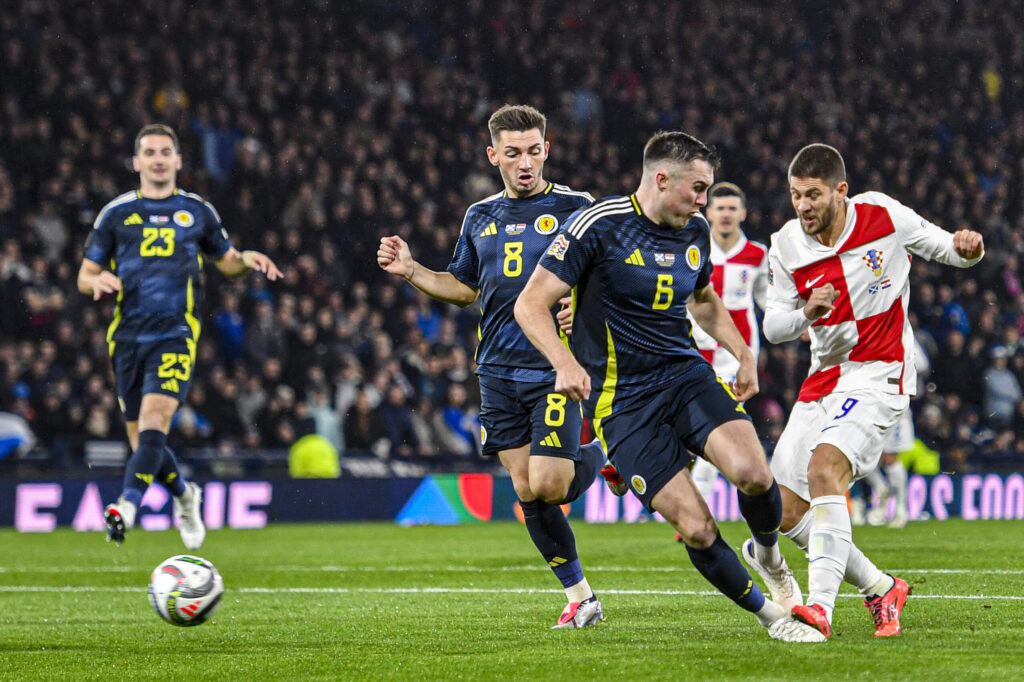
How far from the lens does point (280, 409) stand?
16859 mm

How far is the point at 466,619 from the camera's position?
7.27 m

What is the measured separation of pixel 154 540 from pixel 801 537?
27.5ft

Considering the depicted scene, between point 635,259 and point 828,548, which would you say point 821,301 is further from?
point 828,548

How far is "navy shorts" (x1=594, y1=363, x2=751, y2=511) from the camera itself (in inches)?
229

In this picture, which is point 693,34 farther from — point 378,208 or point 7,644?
point 7,644

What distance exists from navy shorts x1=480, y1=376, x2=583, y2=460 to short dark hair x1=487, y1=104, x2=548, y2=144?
122cm

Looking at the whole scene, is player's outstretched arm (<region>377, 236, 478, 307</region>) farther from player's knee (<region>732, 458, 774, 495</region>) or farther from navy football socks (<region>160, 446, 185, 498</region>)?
navy football socks (<region>160, 446, 185, 498</region>)

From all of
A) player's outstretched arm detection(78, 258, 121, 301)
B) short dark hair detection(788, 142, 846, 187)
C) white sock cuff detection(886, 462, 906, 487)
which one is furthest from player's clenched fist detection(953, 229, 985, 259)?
white sock cuff detection(886, 462, 906, 487)

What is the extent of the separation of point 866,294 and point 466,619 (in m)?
2.46

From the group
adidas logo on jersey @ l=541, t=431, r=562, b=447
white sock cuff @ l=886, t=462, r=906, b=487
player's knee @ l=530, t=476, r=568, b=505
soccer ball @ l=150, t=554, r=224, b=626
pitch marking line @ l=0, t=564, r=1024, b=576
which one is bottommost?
white sock cuff @ l=886, t=462, r=906, b=487

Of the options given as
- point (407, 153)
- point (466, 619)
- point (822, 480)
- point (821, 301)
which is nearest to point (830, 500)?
point (822, 480)

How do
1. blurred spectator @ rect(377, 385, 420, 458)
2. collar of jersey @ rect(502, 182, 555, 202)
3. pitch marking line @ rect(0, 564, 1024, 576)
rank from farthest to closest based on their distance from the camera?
blurred spectator @ rect(377, 385, 420, 458) < pitch marking line @ rect(0, 564, 1024, 576) < collar of jersey @ rect(502, 182, 555, 202)

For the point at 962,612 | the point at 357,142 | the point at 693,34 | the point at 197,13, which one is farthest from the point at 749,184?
the point at 962,612

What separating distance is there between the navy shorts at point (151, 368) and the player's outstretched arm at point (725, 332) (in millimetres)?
4786
